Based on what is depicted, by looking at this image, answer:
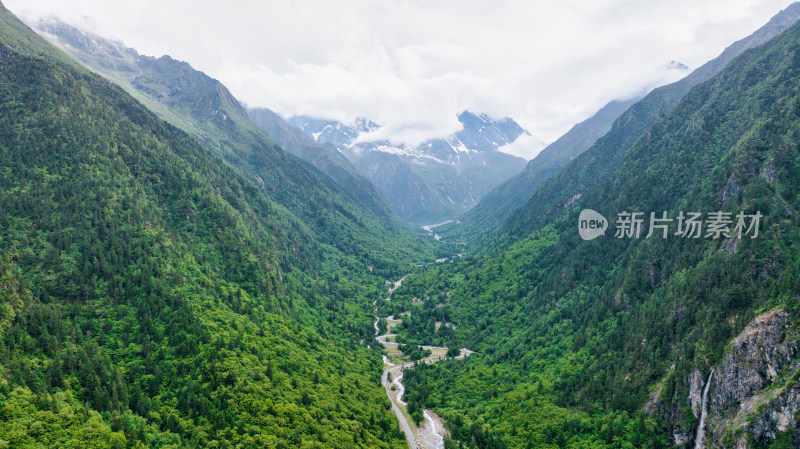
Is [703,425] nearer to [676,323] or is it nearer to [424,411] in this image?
[676,323]

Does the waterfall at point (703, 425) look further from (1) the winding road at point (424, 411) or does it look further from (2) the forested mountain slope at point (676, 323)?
(1) the winding road at point (424, 411)

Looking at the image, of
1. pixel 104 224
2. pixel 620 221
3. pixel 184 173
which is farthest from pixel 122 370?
pixel 620 221

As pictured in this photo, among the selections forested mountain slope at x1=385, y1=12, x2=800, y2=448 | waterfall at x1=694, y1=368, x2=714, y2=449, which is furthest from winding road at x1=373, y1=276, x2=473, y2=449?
waterfall at x1=694, y1=368, x2=714, y2=449

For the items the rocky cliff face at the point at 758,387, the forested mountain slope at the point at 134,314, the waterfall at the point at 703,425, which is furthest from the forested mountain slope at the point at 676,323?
the forested mountain slope at the point at 134,314

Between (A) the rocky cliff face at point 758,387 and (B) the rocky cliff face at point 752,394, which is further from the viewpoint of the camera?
(A) the rocky cliff face at point 758,387

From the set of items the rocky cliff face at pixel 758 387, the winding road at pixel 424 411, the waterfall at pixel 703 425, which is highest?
the rocky cliff face at pixel 758 387

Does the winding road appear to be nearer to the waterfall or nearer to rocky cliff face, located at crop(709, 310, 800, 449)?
the waterfall

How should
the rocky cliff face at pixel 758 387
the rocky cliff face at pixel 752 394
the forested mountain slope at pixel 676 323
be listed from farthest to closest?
the forested mountain slope at pixel 676 323 < the rocky cliff face at pixel 758 387 < the rocky cliff face at pixel 752 394
